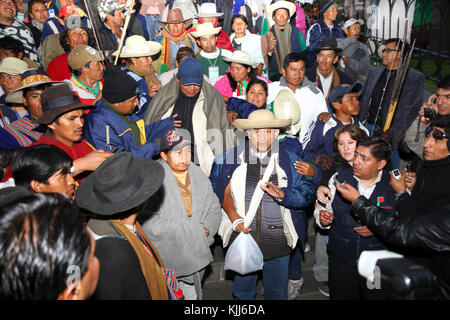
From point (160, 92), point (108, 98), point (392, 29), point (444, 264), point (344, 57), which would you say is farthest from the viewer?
point (392, 29)

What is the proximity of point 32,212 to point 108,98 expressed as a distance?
2.75 meters

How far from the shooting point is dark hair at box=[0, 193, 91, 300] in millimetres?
1239

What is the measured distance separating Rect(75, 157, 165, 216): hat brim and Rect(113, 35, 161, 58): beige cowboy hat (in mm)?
3547

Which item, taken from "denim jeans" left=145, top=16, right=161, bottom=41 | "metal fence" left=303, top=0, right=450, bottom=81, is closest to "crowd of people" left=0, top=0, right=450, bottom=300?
"denim jeans" left=145, top=16, right=161, bottom=41

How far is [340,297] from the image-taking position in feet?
11.3

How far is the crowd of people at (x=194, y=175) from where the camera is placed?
188 cm

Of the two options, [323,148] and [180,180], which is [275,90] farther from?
[180,180]

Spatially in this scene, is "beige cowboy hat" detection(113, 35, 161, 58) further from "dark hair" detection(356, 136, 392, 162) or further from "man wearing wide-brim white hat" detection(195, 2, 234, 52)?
"dark hair" detection(356, 136, 392, 162)

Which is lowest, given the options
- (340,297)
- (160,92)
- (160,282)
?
(340,297)

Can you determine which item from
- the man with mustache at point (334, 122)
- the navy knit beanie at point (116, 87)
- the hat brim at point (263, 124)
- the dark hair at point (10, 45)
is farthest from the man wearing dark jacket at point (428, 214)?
the dark hair at point (10, 45)

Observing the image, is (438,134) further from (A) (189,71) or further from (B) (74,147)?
(B) (74,147)

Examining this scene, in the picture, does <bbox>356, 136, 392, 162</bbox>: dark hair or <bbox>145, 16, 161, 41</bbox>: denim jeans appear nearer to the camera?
<bbox>356, 136, 392, 162</bbox>: dark hair

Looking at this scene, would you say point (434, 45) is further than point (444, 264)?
Yes

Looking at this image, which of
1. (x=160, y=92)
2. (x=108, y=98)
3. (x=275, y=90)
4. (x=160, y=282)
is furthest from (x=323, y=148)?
(x=160, y=282)
